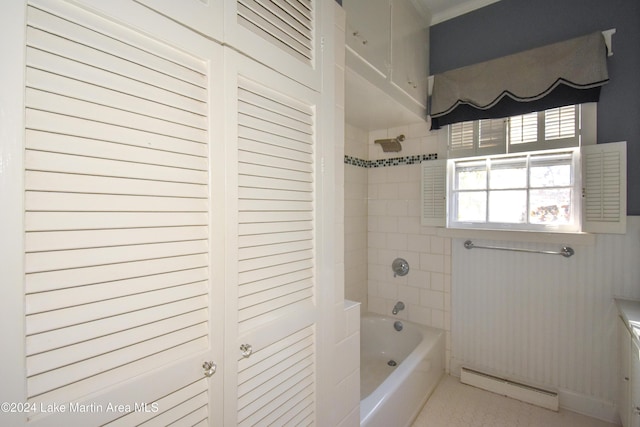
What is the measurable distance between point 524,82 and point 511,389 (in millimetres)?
2143

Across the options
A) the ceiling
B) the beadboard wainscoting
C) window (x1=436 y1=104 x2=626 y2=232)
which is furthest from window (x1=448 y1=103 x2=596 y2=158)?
the ceiling

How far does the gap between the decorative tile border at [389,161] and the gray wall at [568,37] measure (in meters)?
0.71

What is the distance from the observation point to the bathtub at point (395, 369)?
1.61 metres

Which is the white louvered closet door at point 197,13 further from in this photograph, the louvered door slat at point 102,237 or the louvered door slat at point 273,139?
the louvered door slat at point 102,237

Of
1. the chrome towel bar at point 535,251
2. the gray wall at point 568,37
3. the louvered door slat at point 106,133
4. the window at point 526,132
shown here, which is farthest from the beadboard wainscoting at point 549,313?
the louvered door slat at point 106,133

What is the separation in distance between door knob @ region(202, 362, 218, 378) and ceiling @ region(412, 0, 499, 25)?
2.58 m

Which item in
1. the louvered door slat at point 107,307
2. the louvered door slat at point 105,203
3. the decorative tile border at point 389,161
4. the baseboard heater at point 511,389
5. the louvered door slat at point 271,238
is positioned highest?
the decorative tile border at point 389,161

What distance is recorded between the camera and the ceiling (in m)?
2.21

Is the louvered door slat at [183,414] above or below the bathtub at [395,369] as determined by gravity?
above

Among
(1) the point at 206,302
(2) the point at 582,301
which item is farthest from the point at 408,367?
(1) the point at 206,302

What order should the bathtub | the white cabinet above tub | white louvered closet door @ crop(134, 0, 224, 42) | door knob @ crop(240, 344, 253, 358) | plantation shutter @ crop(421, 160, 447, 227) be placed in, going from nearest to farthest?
white louvered closet door @ crop(134, 0, 224, 42) < door knob @ crop(240, 344, 253, 358) < the white cabinet above tub < the bathtub < plantation shutter @ crop(421, 160, 447, 227)

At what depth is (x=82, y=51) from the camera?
546 mm

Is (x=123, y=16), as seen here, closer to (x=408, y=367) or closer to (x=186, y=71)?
(x=186, y=71)

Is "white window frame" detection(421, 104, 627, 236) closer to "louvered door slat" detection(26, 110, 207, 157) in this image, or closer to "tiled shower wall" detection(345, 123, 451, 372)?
"tiled shower wall" detection(345, 123, 451, 372)
